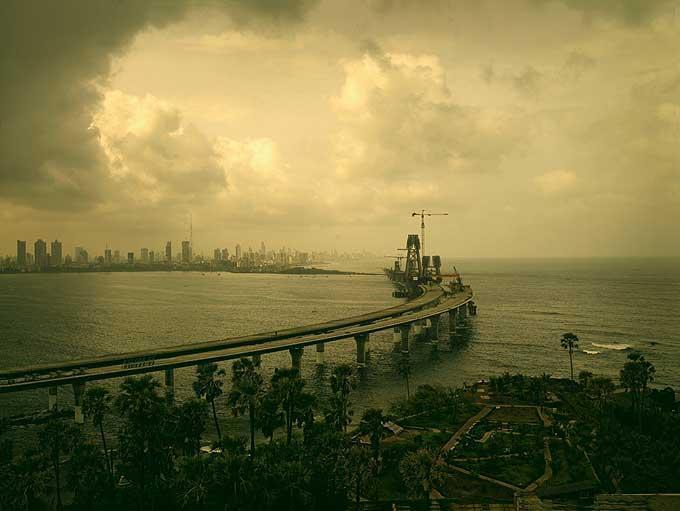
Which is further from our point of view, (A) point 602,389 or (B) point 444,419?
(A) point 602,389

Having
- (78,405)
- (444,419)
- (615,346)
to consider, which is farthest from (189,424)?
(615,346)

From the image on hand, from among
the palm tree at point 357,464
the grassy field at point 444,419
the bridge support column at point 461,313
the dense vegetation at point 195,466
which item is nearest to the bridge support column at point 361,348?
the grassy field at point 444,419

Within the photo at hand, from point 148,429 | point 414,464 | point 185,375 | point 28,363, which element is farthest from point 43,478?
point 28,363

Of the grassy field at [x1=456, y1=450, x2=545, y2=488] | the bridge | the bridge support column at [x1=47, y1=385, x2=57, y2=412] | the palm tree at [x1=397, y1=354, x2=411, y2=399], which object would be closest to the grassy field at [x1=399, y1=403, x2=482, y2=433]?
the grassy field at [x1=456, y1=450, x2=545, y2=488]

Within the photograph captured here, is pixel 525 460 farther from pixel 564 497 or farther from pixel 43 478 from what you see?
pixel 43 478

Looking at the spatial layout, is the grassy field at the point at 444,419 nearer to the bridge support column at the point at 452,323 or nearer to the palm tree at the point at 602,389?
the palm tree at the point at 602,389

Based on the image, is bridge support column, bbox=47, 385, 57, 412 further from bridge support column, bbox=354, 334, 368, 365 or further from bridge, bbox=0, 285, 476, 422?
bridge support column, bbox=354, 334, 368, 365

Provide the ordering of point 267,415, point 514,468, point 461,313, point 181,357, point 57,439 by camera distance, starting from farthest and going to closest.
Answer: point 461,313
point 181,357
point 514,468
point 267,415
point 57,439

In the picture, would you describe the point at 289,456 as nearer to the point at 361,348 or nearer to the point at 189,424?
the point at 189,424

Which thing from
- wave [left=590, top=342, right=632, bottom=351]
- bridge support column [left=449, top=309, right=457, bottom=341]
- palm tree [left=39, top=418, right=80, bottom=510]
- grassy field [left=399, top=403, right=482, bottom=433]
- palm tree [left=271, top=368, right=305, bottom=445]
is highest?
palm tree [left=271, top=368, right=305, bottom=445]

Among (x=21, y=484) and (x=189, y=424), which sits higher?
(x=189, y=424)
